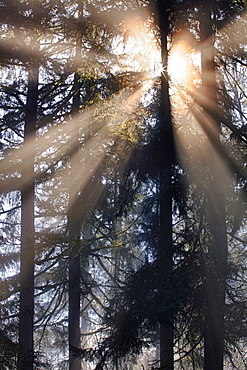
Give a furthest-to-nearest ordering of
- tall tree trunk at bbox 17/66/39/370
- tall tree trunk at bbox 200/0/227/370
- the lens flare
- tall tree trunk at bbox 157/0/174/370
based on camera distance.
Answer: the lens flare → tall tree trunk at bbox 17/66/39/370 → tall tree trunk at bbox 157/0/174/370 → tall tree trunk at bbox 200/0/227/370

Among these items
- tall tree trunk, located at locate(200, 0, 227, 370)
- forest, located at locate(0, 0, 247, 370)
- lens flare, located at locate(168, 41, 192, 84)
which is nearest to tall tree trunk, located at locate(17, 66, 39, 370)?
forest, located at locate(0, 0, 247, 370)

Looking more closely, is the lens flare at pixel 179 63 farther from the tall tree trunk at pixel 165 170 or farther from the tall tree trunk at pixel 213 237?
the tall tree trunk at pixel 213 237

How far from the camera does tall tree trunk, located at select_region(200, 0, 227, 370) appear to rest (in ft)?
26.1

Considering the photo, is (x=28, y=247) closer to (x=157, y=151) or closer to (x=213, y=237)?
(x=157, y=151)

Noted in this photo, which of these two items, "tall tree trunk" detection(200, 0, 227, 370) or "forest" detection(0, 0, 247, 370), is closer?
"tall tree trunk" detection(200, 0, 227, 370)

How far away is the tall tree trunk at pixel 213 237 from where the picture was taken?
26.1ft

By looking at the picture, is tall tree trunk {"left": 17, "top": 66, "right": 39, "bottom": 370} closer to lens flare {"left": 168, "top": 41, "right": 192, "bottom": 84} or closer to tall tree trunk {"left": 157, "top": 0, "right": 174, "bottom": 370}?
tall tree trunk {"left": 157, "top": 0, "right": 174, "bottom": 370}

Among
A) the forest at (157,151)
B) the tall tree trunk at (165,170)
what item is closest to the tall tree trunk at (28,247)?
the forest at (157,151)

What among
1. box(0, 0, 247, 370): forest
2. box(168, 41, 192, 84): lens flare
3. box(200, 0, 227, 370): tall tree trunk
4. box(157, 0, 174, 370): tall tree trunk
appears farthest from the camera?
box(168, 41, 192, 84): lens flare

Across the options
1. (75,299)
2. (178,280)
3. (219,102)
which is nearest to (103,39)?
(219,102)

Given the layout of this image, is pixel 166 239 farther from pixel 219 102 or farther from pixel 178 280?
pixel 219 102

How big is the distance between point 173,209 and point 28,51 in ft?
16.1

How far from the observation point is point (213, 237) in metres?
A: 8.80

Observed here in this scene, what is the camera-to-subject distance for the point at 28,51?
9.05 meters
